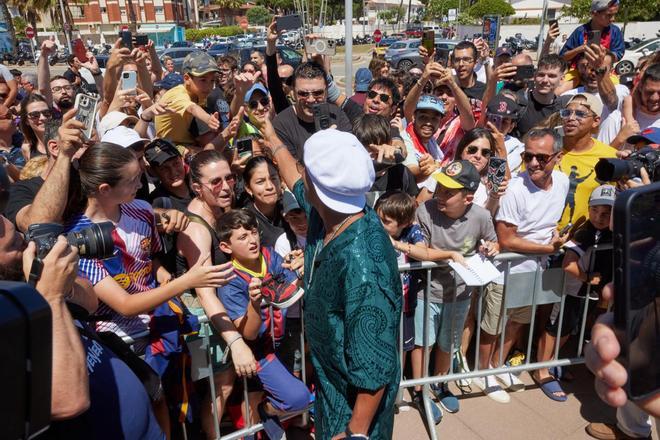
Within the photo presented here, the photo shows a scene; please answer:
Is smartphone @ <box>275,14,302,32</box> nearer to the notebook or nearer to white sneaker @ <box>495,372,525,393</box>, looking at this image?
the notebook

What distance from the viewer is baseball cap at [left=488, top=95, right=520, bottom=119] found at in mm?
4336

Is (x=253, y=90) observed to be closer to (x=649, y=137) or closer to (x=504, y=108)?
(x=504, y=108)

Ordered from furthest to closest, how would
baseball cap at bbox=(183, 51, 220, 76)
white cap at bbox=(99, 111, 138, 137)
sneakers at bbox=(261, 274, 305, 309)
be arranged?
baseball cap at bbox=(183, 51, 220, 76)
white cap at bbox=(99, 111, 138, 137)
sneakers at bbox=(261, 274, 305, 309)

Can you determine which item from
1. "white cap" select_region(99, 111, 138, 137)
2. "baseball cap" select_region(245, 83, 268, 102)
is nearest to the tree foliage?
"baseball cap" select_region(245, 83, 268, 102)

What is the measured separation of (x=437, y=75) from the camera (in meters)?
4.37

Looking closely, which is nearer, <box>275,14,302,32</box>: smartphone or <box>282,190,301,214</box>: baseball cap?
<box>282,190,301,214</box>: baseball cap

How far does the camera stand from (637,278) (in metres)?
1.17

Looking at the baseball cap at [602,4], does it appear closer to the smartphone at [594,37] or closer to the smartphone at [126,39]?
the smartphone at [594,37]

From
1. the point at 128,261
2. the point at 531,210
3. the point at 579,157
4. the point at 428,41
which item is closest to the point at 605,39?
the point at 428,41

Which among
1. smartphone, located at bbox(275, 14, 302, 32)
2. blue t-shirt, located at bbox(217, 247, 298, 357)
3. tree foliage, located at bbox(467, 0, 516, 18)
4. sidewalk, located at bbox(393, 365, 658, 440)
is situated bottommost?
sidewalk, located at bbox(393, 365, 658, 440)

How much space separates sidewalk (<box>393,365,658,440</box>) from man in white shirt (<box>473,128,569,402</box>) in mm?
134

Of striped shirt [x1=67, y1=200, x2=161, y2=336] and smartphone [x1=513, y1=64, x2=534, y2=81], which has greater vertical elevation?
smartphone [x1=513, y1=64, x2=534, y2=81]

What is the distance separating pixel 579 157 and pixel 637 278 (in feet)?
9.65

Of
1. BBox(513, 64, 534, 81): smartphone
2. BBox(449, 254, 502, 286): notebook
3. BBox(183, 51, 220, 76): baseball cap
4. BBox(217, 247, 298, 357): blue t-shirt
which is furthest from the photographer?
BBox(513, 64, 534, 81): smartphone
